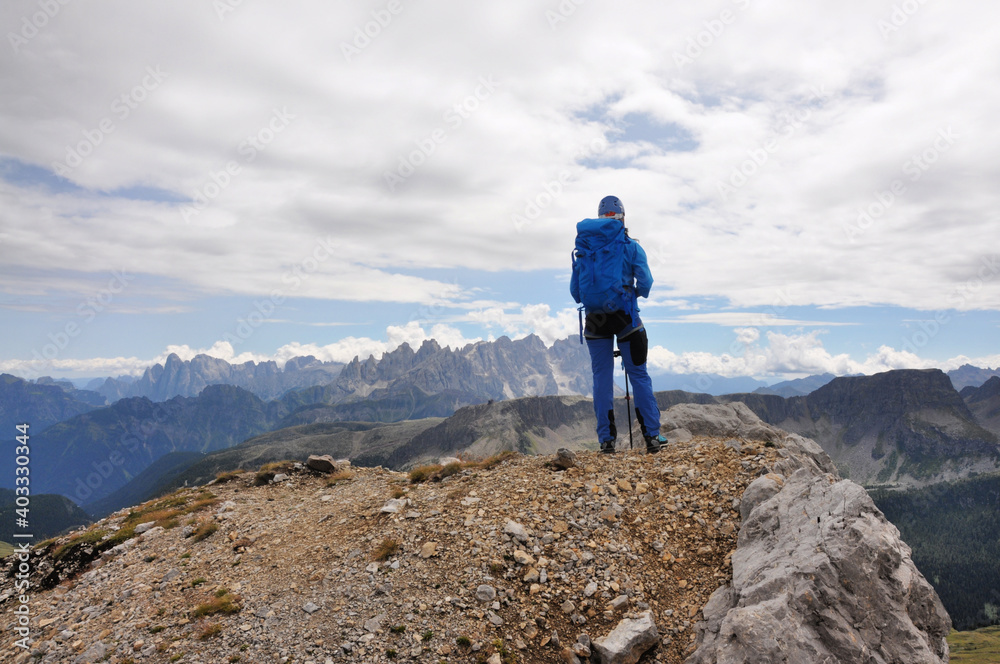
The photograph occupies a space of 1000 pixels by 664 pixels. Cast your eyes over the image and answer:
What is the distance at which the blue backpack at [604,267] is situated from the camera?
13.0 meters

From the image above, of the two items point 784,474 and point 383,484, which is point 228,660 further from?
point 784,474

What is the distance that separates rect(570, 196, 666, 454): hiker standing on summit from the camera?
13039 millimetres

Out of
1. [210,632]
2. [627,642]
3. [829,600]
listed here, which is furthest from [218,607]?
[829,600]

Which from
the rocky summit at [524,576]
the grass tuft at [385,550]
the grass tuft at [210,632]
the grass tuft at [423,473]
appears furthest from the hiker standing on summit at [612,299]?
the grass tuft at [210,632]

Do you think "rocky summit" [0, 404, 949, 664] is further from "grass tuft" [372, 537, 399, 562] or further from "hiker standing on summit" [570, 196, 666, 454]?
"hiker standing on summit" [570, 196, 666, 454]

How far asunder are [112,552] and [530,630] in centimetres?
1093

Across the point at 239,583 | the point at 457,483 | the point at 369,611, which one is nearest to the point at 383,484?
the point at 457,483

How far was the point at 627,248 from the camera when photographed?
13.2m

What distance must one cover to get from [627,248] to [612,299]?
5.03 ft

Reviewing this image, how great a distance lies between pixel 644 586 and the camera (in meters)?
8.76

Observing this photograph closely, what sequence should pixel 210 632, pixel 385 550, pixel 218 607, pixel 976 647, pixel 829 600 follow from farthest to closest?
pixel 976 647 < pixel 385 550 < pixel 218 607 < pixel 210 632 < pixel 829 600

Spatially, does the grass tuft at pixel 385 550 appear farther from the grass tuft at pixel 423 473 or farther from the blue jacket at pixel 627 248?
the blue jacket at pixel 627 248

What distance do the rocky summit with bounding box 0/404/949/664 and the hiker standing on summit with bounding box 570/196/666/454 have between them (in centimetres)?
172

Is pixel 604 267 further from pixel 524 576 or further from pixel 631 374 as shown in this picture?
pixel 524 576
